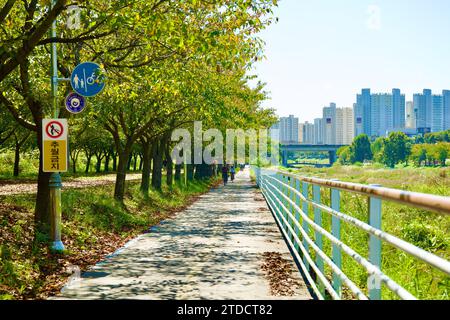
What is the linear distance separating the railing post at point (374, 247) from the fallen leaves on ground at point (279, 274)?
9.27 feet

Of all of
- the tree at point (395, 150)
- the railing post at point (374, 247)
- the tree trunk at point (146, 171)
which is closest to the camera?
the railing post at point (374, 247)

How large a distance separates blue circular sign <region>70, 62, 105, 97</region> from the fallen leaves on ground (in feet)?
13.8

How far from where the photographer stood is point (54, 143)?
357 inches

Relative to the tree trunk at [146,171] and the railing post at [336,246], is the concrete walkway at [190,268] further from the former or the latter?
the tree trunk at [146,171]

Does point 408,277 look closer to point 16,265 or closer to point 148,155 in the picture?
point 16,265

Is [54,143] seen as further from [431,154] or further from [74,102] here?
[431,154]

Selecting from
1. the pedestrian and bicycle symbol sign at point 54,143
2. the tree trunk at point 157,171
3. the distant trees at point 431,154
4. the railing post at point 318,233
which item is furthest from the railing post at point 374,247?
the distant trees at point 431,154

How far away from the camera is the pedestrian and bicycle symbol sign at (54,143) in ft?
29.7

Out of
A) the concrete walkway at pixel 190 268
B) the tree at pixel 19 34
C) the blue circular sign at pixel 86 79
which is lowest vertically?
the concrete walkway at pixel 190 268

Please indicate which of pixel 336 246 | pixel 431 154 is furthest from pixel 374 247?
pixel 431 154

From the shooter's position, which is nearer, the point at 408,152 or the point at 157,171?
the point at 157,171

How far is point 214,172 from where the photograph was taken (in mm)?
61719

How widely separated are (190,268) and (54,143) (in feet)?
11.0
